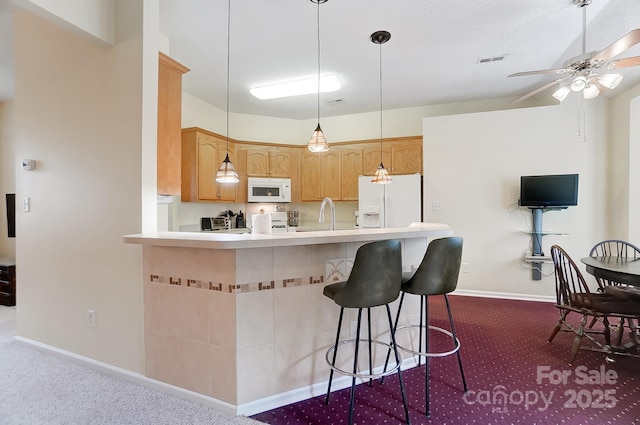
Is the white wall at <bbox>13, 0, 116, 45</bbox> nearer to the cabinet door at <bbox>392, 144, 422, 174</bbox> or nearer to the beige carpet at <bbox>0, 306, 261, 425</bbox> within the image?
the beige carpet at <bbox>0, 306, 261, 425</bbox>

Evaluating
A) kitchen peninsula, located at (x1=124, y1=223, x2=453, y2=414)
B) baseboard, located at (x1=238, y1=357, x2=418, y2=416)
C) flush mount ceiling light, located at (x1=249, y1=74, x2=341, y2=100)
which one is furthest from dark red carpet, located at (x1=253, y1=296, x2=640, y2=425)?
flush mount ceiling light, located at (x1=249, y1=74, x2=341, y2=100)

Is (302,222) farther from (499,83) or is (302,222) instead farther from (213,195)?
(499,83)

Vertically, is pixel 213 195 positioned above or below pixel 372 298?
above

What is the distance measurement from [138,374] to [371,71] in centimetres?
382

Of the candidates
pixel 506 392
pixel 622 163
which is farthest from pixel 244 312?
pixel 622 163

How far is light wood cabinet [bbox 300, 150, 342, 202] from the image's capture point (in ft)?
17.8

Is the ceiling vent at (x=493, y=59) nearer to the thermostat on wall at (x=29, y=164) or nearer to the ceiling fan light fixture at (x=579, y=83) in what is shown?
the ceiling fan light fixture at (x=579, y=83)

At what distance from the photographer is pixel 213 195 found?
470cm

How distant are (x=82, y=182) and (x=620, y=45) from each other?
3.87 meters

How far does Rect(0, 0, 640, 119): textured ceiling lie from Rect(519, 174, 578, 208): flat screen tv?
1.26 meters

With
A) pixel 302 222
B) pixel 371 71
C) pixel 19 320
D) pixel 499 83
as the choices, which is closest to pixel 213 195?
pixel 302 222

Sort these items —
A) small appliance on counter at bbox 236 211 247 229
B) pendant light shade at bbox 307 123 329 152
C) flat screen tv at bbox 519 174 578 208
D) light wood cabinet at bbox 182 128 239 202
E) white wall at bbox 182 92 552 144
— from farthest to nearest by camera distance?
small appliance on counter at bbox 236 211 247 229 → white wall at bbox 182 92 552 144 → light wood cabinet at bbox 182 128 239 202 → flat screen tv at bbox 519 174 578 208 → pendant light shade at bbox 307 123 329 152

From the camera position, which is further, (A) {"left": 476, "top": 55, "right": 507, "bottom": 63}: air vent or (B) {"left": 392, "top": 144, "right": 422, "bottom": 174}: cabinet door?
(B) {"left": 392, "top": 144, "right": 422, "bottom": 174}: cabinet door

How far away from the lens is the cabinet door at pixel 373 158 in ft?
16.8
